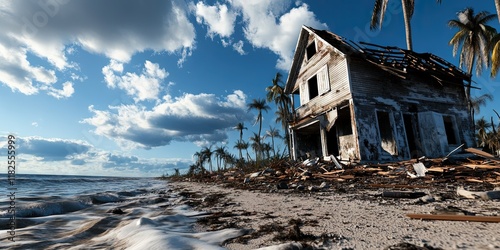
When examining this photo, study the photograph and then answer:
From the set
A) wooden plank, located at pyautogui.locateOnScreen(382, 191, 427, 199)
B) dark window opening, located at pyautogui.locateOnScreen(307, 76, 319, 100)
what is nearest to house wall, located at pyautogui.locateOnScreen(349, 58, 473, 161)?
dark window opening, located at pyautogui.locateOnScreen(307, 76, 319, 100)

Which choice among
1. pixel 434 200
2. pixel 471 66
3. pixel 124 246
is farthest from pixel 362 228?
pixel 471 66

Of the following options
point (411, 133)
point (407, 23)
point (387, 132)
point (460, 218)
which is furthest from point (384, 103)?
point (460, 218)

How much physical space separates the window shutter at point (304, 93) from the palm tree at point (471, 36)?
18.6 m

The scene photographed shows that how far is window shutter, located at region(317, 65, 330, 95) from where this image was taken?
12361 millimetres

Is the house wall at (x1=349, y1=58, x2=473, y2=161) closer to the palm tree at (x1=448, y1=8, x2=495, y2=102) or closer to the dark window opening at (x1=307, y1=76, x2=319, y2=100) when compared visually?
the dark window opening at (x1=307, y1=76, x2=319, y2=100)

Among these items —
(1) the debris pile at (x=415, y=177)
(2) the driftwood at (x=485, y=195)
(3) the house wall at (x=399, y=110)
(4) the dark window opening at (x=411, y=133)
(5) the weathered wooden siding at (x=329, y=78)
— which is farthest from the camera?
(4) the dark window opening at (x=411, y=133)

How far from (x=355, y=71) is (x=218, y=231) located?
1106 centimetres

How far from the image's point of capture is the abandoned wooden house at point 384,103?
1068cm

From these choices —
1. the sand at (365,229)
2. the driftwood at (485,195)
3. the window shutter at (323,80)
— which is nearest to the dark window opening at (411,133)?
the window shutter at (323,80)

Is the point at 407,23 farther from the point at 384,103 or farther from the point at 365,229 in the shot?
the point at 365,229

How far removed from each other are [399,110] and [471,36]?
19.2m

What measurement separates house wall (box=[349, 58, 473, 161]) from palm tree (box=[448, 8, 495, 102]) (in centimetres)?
1478

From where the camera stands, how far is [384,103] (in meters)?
11.2

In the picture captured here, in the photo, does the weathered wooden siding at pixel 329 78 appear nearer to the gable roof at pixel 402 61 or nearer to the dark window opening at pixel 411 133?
the gable roof at pixel 402 61
